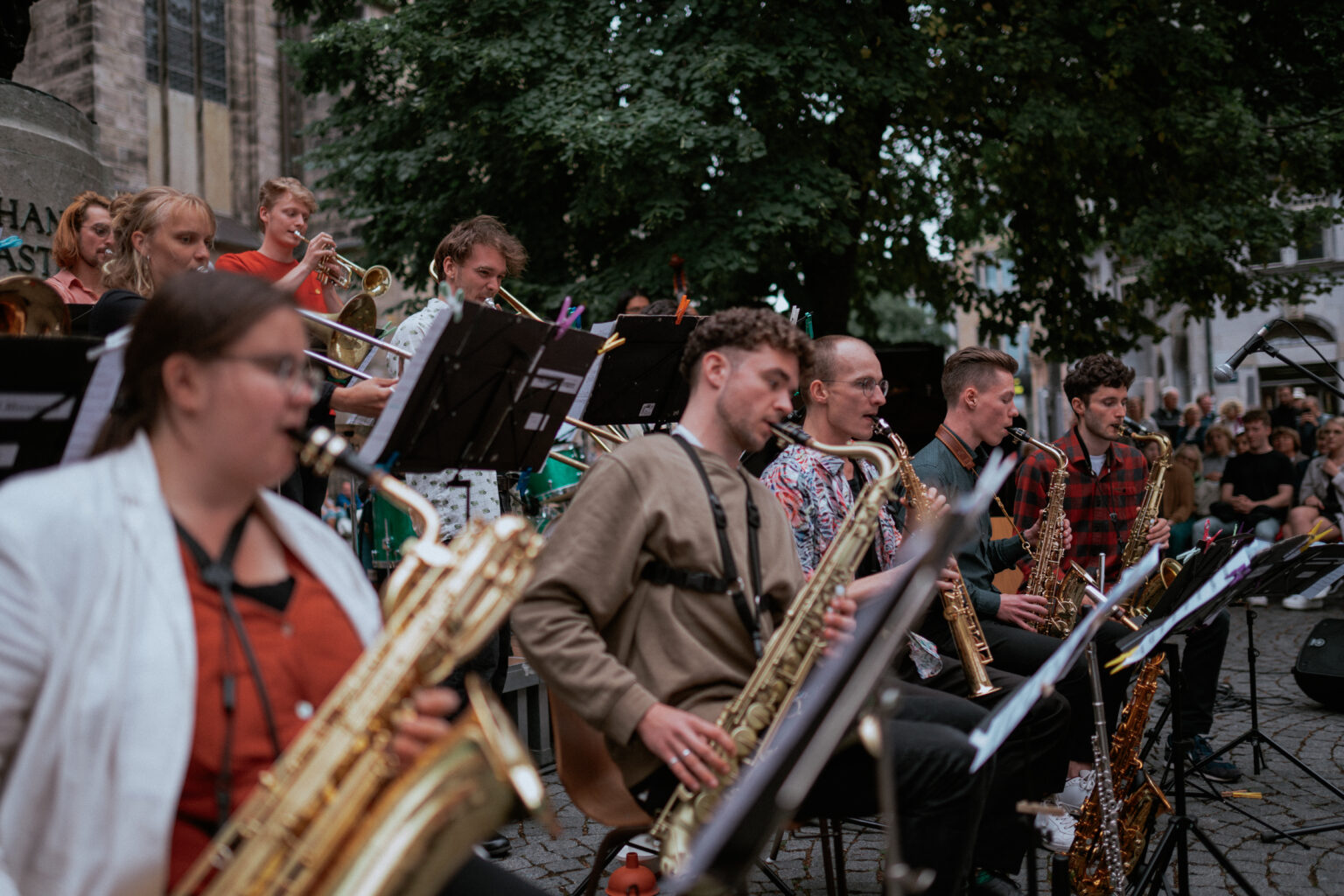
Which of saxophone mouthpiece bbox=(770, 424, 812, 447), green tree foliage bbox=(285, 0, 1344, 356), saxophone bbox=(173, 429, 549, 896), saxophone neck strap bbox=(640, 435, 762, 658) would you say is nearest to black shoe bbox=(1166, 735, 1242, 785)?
saxophone mouthpiece bbox=(770, 424, 812, 447)

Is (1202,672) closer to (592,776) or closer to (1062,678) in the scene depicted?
(1062,678)

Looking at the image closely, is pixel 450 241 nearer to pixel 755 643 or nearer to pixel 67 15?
pixel 755 643

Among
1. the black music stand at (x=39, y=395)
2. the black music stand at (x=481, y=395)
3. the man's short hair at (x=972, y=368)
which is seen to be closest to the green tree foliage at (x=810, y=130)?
the man's short hair at (x=972, y=368)

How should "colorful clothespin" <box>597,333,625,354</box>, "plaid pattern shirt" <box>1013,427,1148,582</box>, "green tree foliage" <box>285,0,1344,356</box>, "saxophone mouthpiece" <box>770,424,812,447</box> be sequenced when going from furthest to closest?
1. "green tree foliage" <box>285,0,1344,356</box>
2. "plaid pattern shirt" <box>1013,427,1148,582</box>
3. "colorful clothespin" <box>597,333,625,354</box>
4. "saxophone mouthpiece" <box>770,424,812,447</box>

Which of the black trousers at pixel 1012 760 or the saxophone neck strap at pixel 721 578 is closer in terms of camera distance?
the saxophone neck strap at pixel 721 578

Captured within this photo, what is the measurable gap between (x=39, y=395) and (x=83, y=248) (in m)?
3.17

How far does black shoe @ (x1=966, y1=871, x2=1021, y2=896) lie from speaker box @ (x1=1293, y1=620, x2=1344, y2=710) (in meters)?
4.19

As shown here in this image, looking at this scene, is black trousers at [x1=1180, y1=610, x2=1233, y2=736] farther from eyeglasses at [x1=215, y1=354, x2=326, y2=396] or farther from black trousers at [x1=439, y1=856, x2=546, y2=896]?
eyeglasses at [x1=215, y1=354, x2=326, y2=396]

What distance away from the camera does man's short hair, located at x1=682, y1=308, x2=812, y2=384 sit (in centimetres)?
308

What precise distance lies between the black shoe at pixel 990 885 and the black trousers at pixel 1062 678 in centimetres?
96

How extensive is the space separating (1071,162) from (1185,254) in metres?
1.77

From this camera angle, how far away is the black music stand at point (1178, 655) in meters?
3.16

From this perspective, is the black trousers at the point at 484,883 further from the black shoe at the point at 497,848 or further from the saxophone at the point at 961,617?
the saxophone at the point at 961,617

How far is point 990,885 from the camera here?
3643 mm
